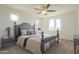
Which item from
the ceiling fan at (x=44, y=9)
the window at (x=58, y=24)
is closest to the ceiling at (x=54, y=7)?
the ceiling fan at (x=44, y=9)

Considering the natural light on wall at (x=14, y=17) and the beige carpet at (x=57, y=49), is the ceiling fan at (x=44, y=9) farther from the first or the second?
the beige carpet at (x=57, y=49)

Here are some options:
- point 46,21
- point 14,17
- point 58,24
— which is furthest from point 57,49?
point 14,17

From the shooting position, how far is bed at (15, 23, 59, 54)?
1833mm

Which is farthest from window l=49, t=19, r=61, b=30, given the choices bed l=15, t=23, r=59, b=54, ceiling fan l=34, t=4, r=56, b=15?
ceiling fan l=34, t=4, r=56, b=15

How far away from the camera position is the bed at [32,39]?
1833 mm

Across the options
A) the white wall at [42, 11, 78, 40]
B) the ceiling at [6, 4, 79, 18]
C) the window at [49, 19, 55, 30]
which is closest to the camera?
the ceiling at [6, 4, 79, 18]

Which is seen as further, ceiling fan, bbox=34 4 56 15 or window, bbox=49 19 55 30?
window, bbox=49 19 55 30

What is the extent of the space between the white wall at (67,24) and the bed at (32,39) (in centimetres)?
15

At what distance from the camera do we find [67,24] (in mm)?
1938

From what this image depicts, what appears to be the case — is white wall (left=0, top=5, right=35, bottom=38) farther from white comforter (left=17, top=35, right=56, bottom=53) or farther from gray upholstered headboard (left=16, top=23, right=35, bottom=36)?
white comforter (left=17, top=35, right=56, bottom=53)

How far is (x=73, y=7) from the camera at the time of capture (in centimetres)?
166

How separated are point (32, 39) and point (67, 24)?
81cm

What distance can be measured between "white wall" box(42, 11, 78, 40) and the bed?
15 centimetres
